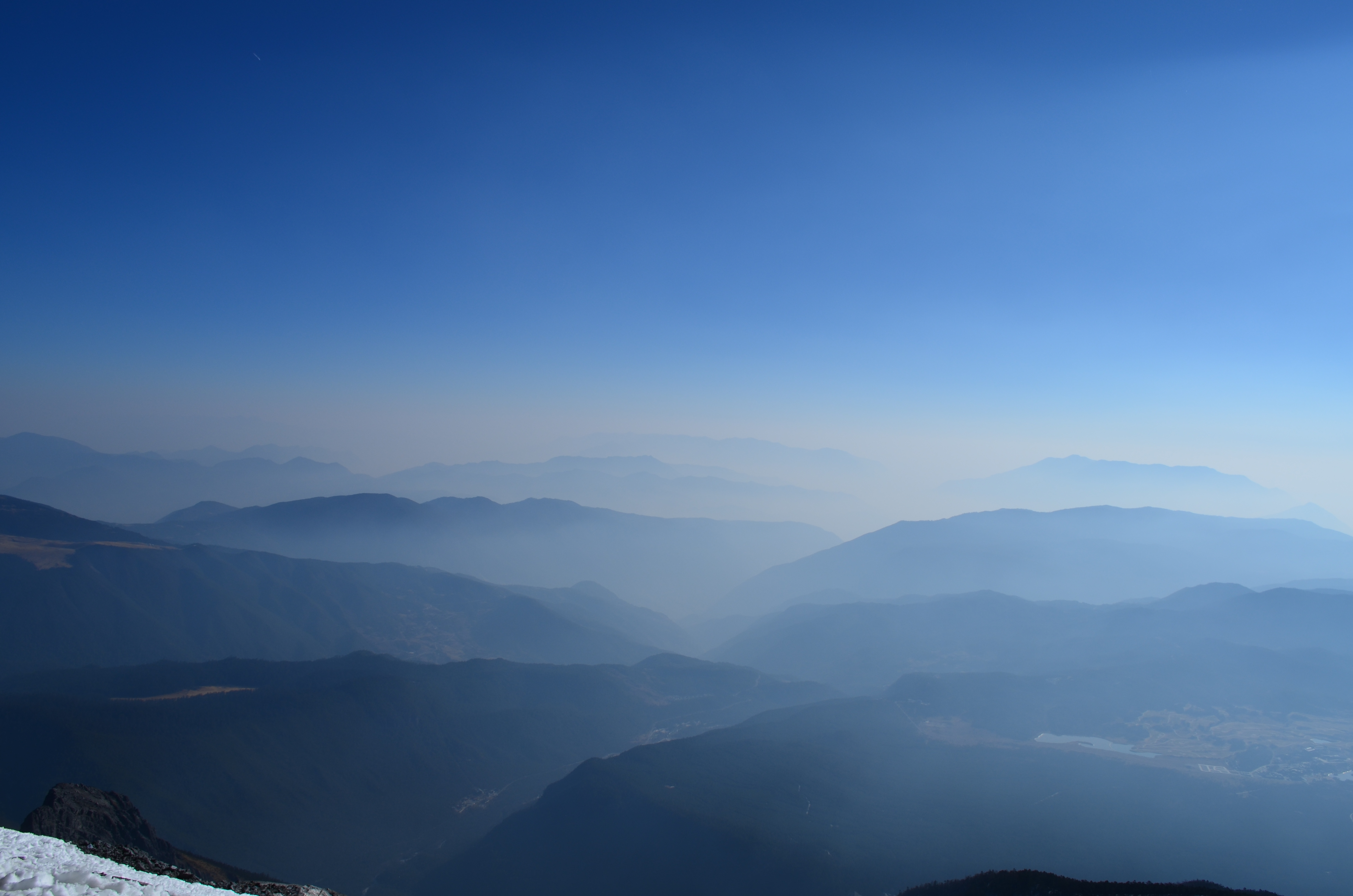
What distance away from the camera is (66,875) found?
554 inches

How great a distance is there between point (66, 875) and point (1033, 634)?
193010 mm

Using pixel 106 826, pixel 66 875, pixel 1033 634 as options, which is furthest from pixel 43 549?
pixel 1033 634

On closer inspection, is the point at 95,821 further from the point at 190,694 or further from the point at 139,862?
the point at 190,694

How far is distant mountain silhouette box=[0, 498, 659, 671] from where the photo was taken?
431 ft

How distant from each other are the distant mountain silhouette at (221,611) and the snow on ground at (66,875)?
147285 millimetres

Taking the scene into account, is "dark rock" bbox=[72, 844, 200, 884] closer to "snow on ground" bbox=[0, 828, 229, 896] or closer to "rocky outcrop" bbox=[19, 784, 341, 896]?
"snow on ground" bbox=[0, 828, 229, 896]

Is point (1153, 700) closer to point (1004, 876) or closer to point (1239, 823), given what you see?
point (1239, 823)

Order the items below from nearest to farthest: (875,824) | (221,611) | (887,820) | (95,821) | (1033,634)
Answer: (95,821) → (875,824) → (887,820) → (221,611) → (1033,634)

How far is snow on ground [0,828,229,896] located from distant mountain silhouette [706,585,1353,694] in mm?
152822

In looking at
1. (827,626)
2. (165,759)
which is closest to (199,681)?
(165,759)

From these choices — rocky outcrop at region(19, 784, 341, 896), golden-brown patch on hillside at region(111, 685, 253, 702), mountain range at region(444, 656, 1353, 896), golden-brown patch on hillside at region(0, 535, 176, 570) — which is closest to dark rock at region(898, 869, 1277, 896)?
mountain range at region(444, 656, 1353, 896)

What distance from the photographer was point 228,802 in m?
76.6

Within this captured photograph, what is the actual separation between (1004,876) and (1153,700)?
4035 inches

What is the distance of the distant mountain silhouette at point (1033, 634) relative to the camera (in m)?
142
